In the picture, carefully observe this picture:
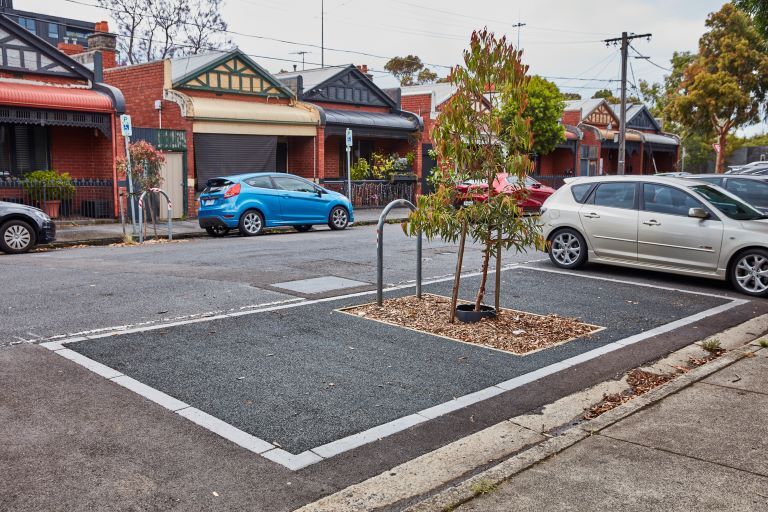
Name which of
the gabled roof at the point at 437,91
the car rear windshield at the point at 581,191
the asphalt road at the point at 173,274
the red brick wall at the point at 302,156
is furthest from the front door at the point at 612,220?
the gabled roof at the point at 437,91

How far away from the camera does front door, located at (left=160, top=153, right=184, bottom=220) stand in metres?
21.9

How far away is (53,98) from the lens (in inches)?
749

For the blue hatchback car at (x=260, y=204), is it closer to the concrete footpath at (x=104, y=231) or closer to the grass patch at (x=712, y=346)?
the concrete footpath at (x=104, y=231)

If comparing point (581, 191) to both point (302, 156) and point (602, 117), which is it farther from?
point (602, 117)

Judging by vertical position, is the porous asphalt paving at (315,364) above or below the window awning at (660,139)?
below

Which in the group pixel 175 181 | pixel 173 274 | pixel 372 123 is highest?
pixel 372 123

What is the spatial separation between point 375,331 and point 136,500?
392 centimetres

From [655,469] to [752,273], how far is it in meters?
6.78

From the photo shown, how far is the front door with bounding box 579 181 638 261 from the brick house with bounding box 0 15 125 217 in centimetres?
1406

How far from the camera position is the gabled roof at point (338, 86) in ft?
89.6

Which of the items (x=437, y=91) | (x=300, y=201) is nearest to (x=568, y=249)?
(x=300, y=201)

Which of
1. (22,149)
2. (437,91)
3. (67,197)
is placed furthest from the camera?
(437,91)

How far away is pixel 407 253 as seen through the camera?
1402 centimetres

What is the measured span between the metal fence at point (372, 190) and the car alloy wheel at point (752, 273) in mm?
17617
